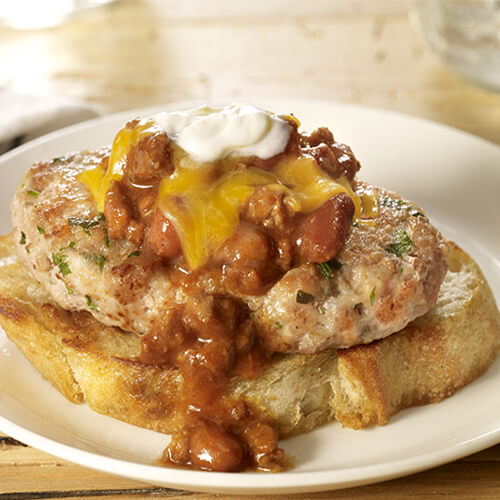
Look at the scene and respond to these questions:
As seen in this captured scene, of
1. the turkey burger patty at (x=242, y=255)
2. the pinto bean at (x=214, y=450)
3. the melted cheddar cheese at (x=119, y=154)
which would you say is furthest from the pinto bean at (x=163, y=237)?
the pinto bean at (x=214, y=450)

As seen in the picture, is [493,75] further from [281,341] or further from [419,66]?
[281,341]

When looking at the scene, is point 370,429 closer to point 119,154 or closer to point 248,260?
point 248,260

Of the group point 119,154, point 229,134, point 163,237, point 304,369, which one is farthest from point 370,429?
point 119,154

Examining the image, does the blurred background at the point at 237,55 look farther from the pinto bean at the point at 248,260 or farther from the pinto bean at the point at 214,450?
the pinto bean at the point at 214,450

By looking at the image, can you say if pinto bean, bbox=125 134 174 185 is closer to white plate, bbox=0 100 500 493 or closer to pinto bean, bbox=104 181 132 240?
pinto bean, bbox=104 181 132 240

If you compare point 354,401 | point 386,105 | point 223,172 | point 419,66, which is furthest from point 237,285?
point 419,66
